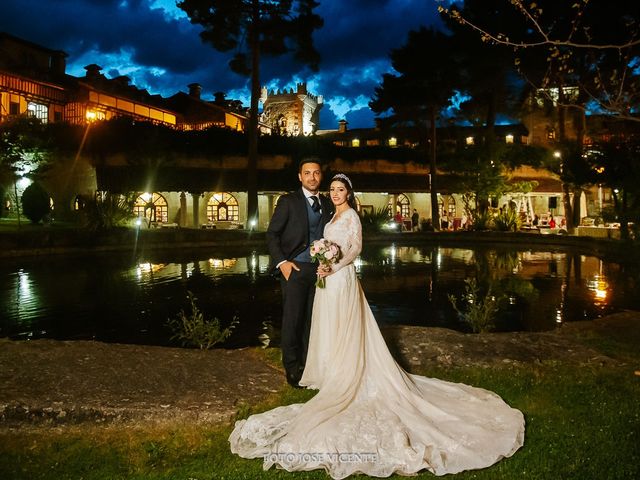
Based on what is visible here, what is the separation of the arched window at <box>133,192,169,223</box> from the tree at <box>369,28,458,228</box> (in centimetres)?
1619

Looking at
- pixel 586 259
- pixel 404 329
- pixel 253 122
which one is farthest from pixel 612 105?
pixel 253 122

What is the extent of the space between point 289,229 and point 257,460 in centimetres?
205

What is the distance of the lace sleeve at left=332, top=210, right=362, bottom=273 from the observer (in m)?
4.17

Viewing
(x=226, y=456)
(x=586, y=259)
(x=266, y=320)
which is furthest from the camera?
(x=586, y=259)

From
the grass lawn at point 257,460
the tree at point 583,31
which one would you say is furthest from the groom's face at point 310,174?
the tree at point 583,31

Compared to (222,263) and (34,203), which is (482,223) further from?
(34,203)

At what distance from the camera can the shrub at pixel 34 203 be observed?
83.3ft

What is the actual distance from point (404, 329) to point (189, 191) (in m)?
27.3

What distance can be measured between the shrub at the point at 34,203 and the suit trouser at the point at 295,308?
2503 cm

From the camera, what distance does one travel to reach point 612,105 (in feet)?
19.3

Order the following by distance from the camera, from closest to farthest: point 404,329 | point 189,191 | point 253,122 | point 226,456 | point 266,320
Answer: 1. point 226,456
2. point 404,329
3. point 266,320
4. point 253,122
5. point 189,191


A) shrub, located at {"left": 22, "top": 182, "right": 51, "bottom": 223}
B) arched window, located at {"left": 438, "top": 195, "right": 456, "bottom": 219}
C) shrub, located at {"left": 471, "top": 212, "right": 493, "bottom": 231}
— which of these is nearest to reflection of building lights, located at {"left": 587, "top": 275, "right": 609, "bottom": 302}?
shrub, located at {"left": 471, "top": 212, "right": 493, "bottom": 231}

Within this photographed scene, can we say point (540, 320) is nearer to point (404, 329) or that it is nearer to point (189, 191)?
point (404, 329)

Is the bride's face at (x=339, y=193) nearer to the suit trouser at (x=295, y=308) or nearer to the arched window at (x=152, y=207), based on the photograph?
the suit trouser at (x=295, y=308)
